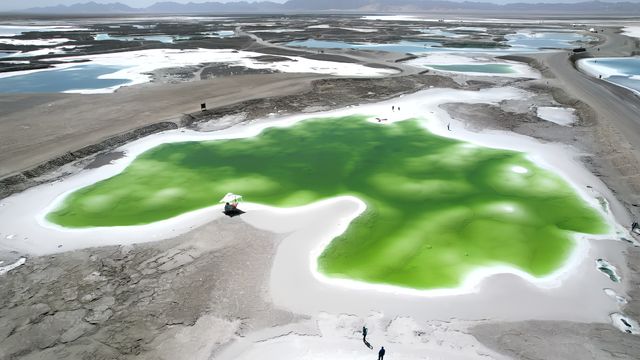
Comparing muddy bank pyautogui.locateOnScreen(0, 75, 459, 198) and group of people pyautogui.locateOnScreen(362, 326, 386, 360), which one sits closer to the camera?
group of people pyautogui.locateOnScreen(362, 326, 386, 360)

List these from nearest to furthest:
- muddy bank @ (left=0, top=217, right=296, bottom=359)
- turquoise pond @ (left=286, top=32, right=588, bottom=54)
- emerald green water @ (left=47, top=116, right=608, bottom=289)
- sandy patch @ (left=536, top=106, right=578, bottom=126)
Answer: muddy bank @ (left=0, top=217, right=296, bottom=359) → emerald green water @ (left=47, top=116, right=608, bottom=289) → sandy patch @ (left=536, top=106, right=578, bottom=126) → turquoise pond @ (left=286, top=32, right=588, bottom=54)

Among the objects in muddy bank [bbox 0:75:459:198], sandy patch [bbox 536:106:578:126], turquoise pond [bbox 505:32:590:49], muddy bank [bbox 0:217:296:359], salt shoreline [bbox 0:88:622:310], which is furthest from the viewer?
turquoise pond [bbox 505:32:590:49]

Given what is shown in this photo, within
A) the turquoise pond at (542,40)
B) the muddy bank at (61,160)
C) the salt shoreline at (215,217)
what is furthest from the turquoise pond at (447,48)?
the muddy bank at (61,160)

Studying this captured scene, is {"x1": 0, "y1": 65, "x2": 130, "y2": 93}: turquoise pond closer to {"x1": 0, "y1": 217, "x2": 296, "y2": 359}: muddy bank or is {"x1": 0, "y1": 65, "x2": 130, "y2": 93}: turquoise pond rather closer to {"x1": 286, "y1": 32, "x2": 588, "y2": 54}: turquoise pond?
{"x1": 0, "y1": 217, "x2": 296, "y2": 359}: muddy bank

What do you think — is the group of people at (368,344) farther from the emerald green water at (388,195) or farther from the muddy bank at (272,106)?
the muddy bank at (272,106)

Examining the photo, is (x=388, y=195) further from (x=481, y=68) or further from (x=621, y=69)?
(x=621, y=69)

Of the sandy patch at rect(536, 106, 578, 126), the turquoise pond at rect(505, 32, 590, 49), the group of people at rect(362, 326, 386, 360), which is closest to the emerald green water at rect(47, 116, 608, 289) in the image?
the group of people at rect(362, 326, 386, 360)

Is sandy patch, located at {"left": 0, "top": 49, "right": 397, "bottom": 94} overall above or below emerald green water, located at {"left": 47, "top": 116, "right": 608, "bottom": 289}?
above

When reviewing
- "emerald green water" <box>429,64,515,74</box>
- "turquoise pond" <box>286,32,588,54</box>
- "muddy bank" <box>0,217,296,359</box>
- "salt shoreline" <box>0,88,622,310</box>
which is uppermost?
"turquoise pond" <box>286,32,588,54</box>
